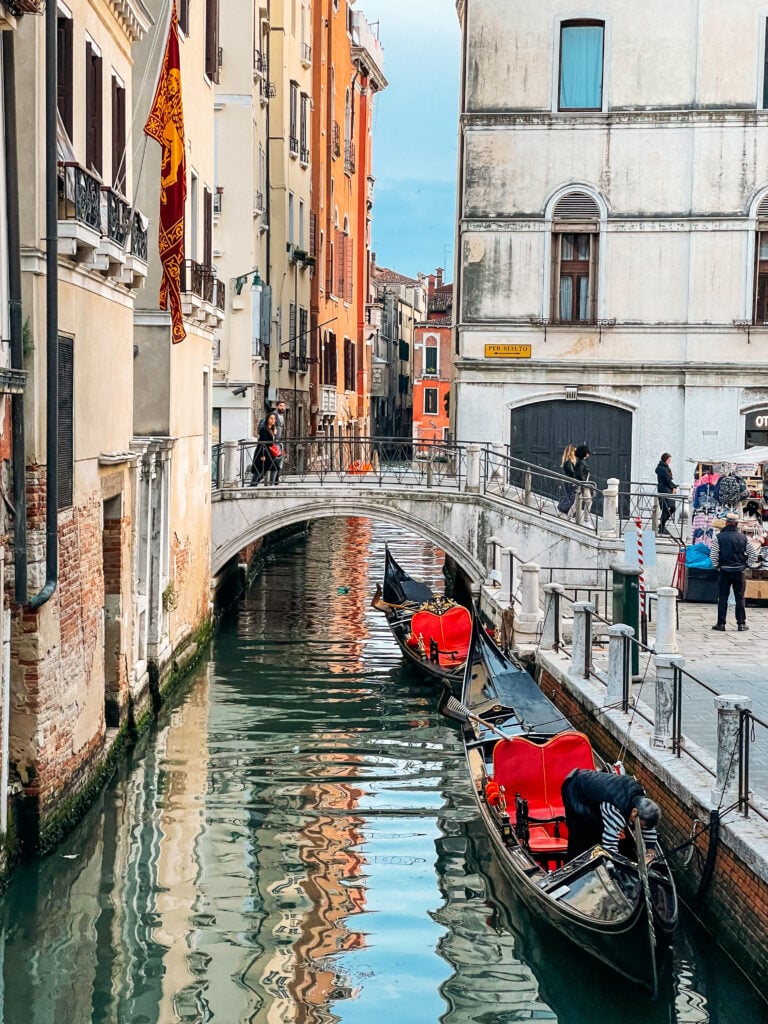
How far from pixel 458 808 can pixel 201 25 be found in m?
11.0

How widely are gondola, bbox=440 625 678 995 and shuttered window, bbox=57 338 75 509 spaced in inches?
150

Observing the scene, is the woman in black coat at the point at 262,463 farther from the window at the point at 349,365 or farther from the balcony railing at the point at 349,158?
the balcony railing at the point at 349,158

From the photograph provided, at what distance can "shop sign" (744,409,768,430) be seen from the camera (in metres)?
24.4

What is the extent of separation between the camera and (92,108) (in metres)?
12.1

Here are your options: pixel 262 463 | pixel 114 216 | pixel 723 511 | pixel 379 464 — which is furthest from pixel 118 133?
pixel 723 511

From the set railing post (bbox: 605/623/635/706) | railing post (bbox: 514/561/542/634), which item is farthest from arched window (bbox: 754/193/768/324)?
railing post (bbox: 605/623/635/706)

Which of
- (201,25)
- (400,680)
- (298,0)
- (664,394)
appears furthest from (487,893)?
(298,0)

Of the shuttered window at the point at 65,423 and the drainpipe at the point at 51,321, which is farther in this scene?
the shuttered window at the point at 65,423

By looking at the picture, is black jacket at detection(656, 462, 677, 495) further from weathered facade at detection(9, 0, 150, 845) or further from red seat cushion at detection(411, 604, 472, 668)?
weathered facade at detection(9, 0, 150, 845)

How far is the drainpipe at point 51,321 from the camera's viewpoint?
9.91m

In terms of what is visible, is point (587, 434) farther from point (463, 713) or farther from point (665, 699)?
point (665, 699)

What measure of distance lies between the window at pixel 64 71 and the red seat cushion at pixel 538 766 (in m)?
5.80

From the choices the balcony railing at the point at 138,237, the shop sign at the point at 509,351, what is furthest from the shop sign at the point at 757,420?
the balcony railing at the point at 138,237

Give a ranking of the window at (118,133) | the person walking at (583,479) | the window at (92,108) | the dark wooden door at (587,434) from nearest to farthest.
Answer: the window at (92,108) < the window at (118,133) < the person walking at (583,479) < the dark wooden door at (587,434)
